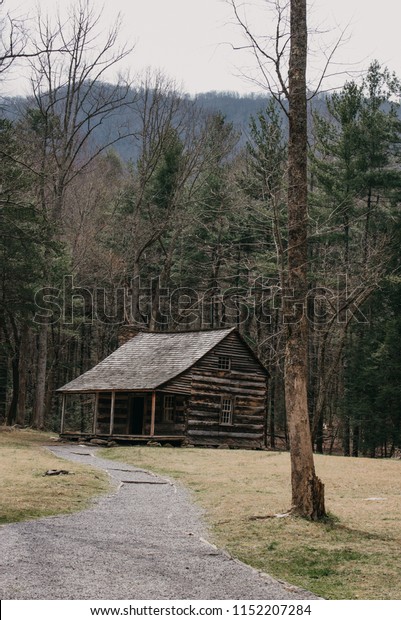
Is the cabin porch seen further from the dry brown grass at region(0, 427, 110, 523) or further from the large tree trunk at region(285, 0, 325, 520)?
the large tree trunk at region(285, 0, 325, 520)

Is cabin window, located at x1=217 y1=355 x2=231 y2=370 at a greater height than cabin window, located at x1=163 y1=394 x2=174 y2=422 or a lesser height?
greater

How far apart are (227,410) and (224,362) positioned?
252 centimetres

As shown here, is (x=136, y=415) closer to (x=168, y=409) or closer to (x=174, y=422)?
(x=168, y=409)

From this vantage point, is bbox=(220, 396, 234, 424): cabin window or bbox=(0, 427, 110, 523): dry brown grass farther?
bbox=(220, 396, 234, 424): cabin window

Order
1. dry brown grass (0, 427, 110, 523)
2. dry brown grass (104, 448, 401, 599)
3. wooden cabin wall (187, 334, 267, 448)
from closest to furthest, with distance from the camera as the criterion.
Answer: dry brown grass (104, 448, 401, 599) → dry brown grass (0, 427, 110, 523) → wooden cabin wall (187, 334, 267, 448)

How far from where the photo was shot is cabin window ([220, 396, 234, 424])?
1597 inches

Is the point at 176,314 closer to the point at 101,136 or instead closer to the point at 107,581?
the point at 107,581

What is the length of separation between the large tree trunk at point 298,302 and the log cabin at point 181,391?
949 inches

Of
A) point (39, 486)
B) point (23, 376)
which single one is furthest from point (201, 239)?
point (39, 486)

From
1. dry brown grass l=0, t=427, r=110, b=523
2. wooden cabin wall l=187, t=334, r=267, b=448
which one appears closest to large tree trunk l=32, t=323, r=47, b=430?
wooden cabin wall l=187, t=334, r=267, b=448

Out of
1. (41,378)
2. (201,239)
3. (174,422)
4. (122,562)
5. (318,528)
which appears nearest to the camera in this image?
(122,562)

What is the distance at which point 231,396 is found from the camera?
40.9 metres

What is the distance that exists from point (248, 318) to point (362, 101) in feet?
62.1

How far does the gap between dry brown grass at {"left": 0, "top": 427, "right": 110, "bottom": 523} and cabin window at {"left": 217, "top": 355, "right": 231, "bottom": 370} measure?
45.6 feet
